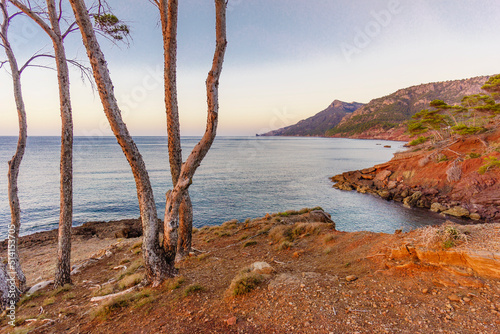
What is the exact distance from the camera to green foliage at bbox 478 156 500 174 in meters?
20.1

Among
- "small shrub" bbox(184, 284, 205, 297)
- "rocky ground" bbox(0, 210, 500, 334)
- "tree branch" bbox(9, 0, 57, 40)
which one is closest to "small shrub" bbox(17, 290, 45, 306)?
"rocky ground" bbox(0, 210, 500, 334)

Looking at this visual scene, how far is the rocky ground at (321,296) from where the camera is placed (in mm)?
3434

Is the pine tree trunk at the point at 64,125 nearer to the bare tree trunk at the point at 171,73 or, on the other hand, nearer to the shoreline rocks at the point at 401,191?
the bare tree trunk at the point at 171,73

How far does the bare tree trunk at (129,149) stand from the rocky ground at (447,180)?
22794 millimetres

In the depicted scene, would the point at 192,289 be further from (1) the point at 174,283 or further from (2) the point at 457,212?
(2) the point at 457,212

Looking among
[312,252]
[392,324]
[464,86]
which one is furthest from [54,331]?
[464,86]

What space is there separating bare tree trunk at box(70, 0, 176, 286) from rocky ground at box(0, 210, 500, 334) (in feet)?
1.54

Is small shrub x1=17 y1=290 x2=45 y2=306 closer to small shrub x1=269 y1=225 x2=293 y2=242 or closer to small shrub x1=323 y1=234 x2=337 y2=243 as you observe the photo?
small shrub x1=269 y1=225 x2=293 y2=242

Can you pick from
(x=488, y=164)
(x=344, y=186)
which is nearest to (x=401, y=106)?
(x=344, y=186)

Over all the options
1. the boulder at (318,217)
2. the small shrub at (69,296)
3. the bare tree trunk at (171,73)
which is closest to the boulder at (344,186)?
the boulder at (318,217)

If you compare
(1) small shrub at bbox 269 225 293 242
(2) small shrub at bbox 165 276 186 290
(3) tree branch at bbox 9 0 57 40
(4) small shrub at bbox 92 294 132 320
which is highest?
(3) tree branch at bbox 9 0 57 40

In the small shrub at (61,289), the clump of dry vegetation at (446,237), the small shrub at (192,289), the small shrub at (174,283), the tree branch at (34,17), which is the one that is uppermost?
the tree branch at (34,17)

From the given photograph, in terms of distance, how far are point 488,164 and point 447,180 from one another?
3.48m

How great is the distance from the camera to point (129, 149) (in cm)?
476
